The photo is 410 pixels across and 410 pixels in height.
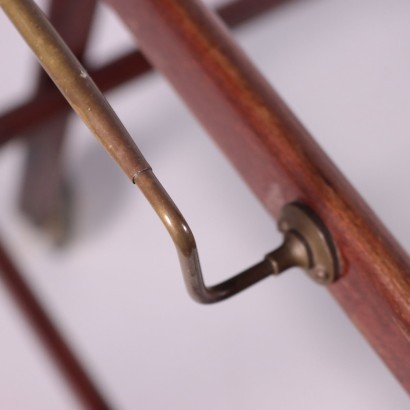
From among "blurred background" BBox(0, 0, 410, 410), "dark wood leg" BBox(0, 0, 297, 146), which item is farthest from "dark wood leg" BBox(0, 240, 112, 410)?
"dark wood leg" BBox(0, 0, 297, 146)

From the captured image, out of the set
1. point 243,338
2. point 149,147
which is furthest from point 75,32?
point 243,338

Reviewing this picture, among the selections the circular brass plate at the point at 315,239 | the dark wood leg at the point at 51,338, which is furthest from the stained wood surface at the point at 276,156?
the dark wood leg at the point at 51,338

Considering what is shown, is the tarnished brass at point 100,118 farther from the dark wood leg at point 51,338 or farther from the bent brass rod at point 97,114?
the dark wood leg at point 51,338

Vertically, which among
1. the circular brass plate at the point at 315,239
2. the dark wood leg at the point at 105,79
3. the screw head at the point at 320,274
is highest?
the dark wood leg at the point at 105,79

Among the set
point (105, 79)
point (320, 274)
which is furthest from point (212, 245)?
point (320, 274)

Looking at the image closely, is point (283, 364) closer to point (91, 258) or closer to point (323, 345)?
point (323, 345)

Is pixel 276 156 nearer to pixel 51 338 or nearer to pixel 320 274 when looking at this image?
pixel 320 274

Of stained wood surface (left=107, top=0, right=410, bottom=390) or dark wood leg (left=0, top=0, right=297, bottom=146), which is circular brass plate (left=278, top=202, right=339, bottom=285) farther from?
dark wood leg (left=0, top=0, right=297, bottom=146)
